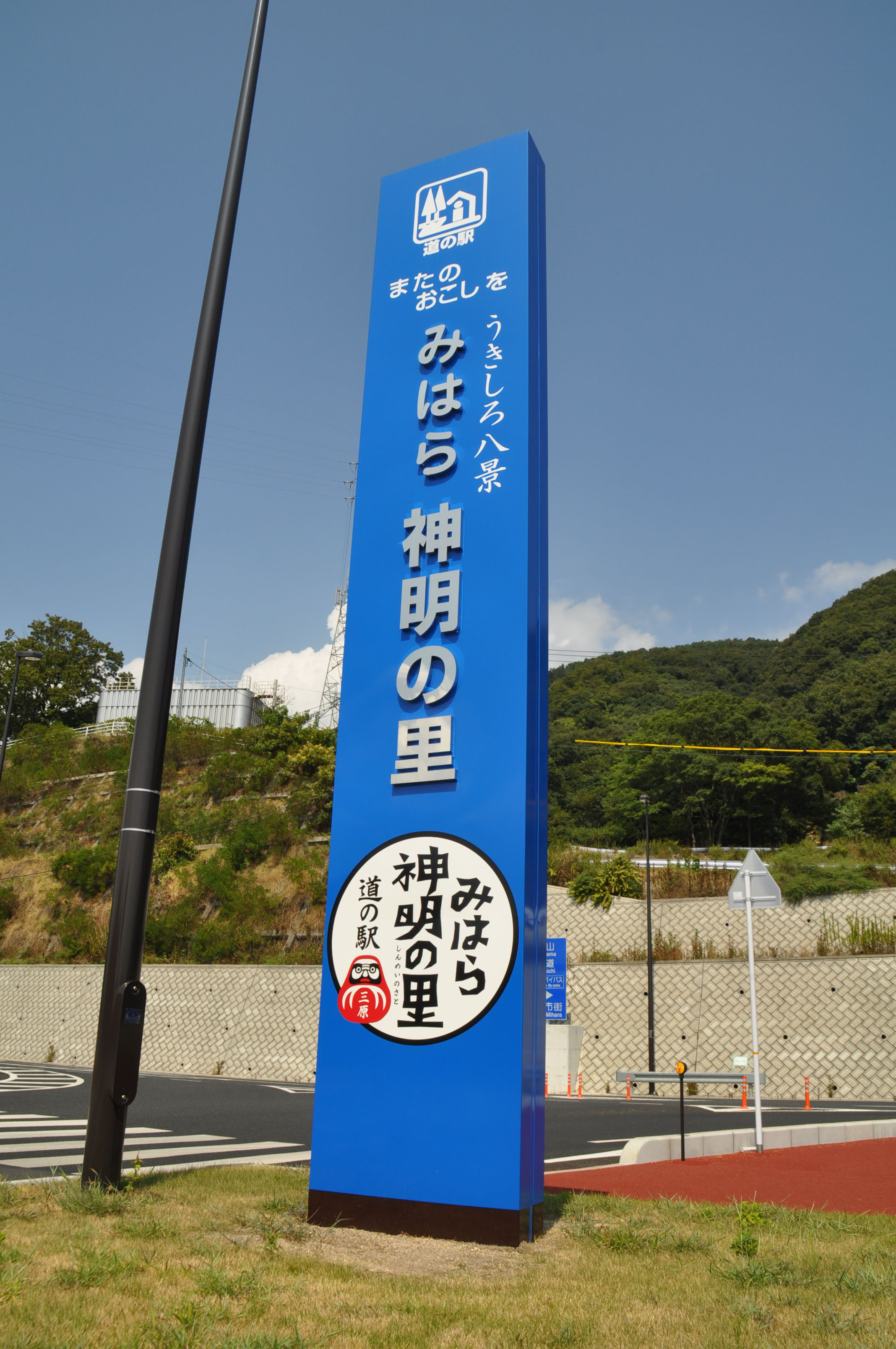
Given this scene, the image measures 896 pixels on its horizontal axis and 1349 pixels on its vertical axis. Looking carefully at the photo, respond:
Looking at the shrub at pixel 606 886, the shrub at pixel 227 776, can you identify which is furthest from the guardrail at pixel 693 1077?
the shrub at pixel 227 776

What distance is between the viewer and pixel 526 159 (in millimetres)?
6801

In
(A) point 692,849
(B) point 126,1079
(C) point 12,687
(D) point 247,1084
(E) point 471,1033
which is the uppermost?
(C) point 12,687

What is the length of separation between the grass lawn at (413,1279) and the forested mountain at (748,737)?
40.3 meters

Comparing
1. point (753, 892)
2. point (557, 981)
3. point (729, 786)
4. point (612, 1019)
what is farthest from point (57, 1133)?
point (729, 786)

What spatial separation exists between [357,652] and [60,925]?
129 ft

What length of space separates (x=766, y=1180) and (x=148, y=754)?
6.62m

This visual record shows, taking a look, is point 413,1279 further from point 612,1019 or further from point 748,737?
point 748,737

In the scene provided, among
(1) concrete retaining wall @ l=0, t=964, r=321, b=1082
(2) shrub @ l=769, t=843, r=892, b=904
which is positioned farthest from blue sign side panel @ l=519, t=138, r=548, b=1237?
(2) shrub @ l=769, t=843, r=892, b=904

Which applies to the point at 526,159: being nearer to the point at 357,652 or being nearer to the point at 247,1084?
the point at 357,652

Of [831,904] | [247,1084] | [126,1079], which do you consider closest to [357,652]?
[126,1079]

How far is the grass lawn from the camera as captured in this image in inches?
131

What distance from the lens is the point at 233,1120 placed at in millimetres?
13289

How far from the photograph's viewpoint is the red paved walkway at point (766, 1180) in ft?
22.8

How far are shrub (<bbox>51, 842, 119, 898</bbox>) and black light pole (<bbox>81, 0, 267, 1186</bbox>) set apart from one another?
38308 millimetres
